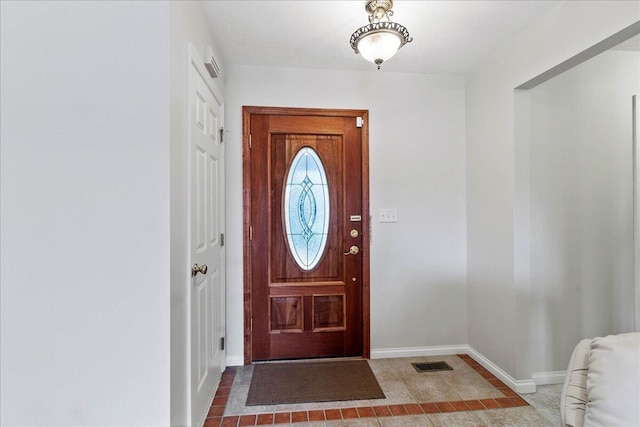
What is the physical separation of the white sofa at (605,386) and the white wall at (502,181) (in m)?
1.22

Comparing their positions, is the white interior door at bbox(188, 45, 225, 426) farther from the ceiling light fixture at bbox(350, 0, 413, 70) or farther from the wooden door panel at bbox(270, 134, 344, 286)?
the ceiling light fixture at bbox(350, 0, 413, 70)

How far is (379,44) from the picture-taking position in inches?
65.5

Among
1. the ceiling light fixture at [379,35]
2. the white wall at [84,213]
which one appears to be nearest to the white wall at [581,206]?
the ceiling light fixture at [379,35]

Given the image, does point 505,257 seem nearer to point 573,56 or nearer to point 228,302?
point 573,56

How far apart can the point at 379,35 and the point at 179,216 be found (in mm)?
1390

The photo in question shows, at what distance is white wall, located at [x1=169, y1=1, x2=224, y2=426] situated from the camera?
131 centimetres

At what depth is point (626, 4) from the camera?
1.39 metres

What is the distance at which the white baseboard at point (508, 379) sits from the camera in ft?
6.81

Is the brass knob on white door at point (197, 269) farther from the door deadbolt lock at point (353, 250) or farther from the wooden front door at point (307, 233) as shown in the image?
the door deadbolt lock at point (353, 250)

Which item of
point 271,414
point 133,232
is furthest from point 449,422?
point 133,232

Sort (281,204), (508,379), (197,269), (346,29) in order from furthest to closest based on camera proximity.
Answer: (281,204), (508,379), (346,29), (197,269)

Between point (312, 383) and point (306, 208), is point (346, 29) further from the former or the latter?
point (312, 383)

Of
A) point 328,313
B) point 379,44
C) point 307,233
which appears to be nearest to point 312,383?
point 328,313

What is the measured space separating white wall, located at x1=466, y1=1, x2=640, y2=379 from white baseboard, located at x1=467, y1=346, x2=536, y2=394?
0.12 feet
